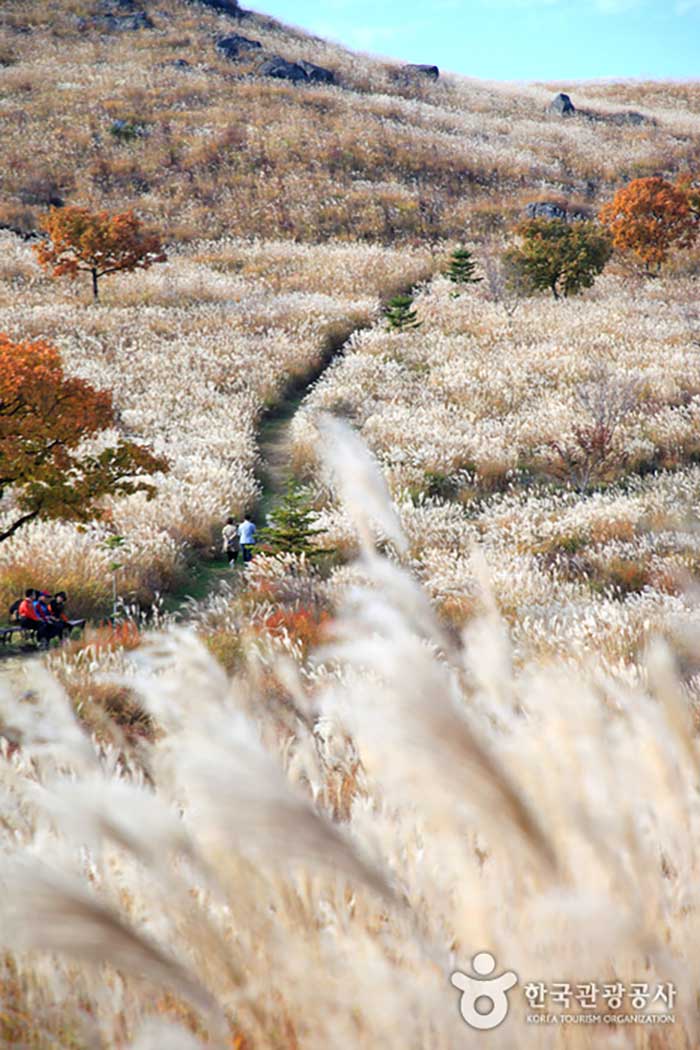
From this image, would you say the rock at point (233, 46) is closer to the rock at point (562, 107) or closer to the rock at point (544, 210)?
the rock at point (562, 107)

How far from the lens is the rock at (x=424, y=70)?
83.8 metres

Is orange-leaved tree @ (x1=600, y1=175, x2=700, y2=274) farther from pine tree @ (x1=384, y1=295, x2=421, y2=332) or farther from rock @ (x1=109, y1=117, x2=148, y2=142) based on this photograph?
rock @ (x1=109, y1=117, x2=148, y2=142)

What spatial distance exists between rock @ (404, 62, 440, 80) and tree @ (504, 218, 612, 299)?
63.6 m

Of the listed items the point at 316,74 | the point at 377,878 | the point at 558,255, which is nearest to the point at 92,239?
the point at 558,255

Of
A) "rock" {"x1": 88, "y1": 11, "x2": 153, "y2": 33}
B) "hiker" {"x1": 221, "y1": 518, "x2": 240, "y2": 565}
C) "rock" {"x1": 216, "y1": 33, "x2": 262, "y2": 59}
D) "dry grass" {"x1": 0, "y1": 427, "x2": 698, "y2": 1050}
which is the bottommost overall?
"hiker" {"x1": 221, "y1": 518, "x2": 240, "y2": 565}

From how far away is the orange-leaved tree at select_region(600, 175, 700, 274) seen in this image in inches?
1271

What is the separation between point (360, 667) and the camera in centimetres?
429

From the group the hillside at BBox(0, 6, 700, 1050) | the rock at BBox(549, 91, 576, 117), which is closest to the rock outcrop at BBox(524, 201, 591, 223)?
the hillside at BBox(0, 6, 700, 1050)

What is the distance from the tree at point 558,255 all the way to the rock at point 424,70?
209 feet

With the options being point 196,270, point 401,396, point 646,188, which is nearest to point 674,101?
point 646,188

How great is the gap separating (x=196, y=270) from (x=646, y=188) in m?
19.0

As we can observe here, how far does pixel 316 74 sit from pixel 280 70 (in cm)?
473

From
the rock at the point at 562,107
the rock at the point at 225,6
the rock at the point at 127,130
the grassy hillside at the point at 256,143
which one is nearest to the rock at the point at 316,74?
the grassy hillside at the point at 256,143

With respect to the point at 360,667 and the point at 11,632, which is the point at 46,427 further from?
the point at 360,667
